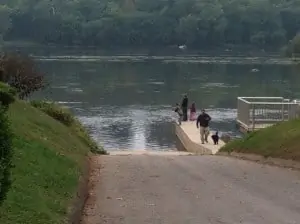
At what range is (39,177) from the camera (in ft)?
33.2

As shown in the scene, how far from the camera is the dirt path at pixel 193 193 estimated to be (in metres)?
9.81

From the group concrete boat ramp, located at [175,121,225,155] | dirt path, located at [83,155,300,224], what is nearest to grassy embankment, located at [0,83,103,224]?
dirt path, located at [83,155,300,224]

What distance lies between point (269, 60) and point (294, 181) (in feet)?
328

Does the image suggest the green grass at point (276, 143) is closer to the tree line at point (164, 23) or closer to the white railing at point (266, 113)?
the white railing at point (266, 113)

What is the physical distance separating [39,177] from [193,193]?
2.92 m

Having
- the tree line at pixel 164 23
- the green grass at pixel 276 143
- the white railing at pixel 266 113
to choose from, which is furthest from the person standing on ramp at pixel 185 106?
the tree line at pixel 164 23

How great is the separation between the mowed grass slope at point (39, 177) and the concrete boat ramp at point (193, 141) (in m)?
9.92

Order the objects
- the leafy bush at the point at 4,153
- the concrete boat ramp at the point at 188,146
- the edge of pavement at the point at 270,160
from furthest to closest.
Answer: the concrete boat ramp at the point at 188,146, the edge of pavement at the point at 270,160, the leafy bush at the point at 4,153

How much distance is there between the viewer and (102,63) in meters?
101

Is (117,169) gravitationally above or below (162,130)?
above

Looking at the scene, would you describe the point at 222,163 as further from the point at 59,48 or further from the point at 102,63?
the point at 59,48

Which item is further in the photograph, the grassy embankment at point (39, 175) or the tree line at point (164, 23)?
the tree line at point (164, 23)

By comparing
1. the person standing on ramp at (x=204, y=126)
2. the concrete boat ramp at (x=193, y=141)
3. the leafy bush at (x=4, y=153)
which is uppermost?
the leafy bush at (x=4, y=153)

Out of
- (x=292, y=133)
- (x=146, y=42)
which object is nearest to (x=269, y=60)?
(x=146, y=42)
